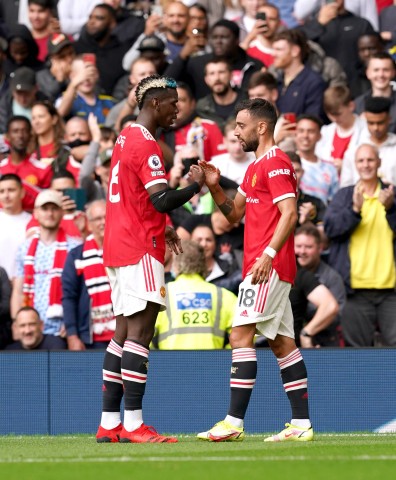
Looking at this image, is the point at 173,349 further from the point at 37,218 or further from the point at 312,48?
the point at 312,48

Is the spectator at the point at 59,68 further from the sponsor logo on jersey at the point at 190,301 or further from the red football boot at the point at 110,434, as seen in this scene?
the red football boot at the point at 110,434

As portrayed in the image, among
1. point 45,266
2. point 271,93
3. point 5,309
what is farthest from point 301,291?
point 271,93

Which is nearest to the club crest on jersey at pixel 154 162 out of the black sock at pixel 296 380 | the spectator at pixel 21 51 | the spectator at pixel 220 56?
the black sock at pixel 296 380

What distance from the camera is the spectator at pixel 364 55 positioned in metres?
16.6

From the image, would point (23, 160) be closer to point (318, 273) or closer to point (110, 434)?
point (318, 273)

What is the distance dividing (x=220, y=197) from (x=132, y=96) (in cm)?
663

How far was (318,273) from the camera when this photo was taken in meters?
13.3

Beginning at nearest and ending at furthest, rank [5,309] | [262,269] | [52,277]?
[262,269] → [52,277] → [5,309]

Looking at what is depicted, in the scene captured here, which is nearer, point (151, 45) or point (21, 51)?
point (151, 45)

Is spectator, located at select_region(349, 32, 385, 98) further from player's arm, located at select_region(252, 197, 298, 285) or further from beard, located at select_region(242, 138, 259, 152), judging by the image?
player's arm, located at select_region(252, 197, 298, 285)

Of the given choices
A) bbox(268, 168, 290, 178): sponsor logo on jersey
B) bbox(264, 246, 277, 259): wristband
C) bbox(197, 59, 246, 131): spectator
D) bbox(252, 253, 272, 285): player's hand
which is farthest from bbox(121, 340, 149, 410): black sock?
bbox(197, 59, 246, 131): spectator

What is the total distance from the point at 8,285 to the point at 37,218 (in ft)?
2.56

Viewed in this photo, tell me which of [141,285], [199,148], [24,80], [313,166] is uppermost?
[24,80]

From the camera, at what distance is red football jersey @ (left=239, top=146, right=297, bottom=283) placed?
366 inches
